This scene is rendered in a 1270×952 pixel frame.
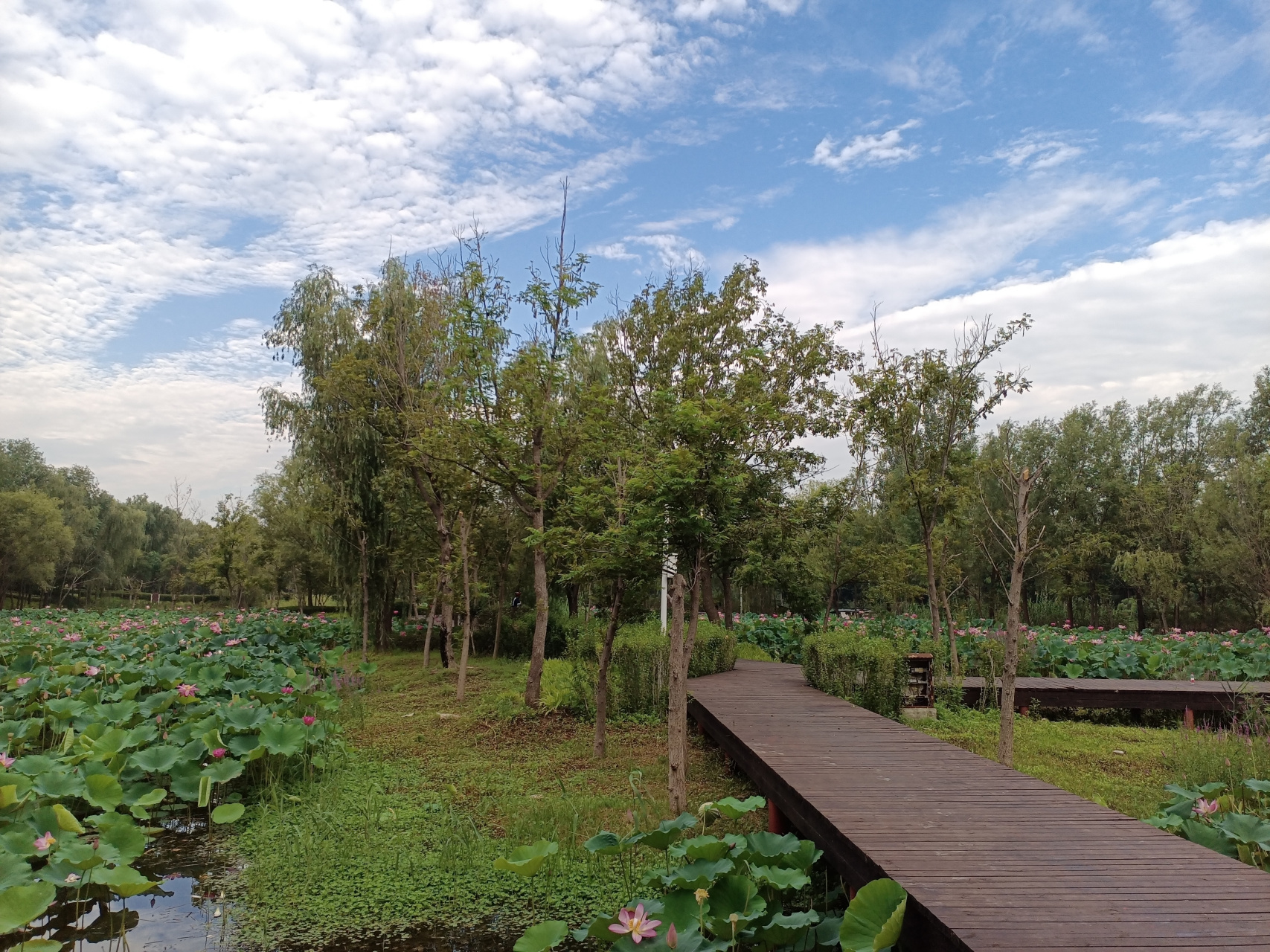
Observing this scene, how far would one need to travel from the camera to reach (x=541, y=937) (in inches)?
119

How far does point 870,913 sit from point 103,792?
14.7 feet

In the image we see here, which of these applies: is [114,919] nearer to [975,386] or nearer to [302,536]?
[975,386]

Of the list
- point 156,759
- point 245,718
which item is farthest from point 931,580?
point 156,759

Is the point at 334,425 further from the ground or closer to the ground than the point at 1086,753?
further from the ground

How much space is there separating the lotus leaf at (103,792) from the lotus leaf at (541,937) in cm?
318

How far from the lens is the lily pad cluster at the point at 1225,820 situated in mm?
3844

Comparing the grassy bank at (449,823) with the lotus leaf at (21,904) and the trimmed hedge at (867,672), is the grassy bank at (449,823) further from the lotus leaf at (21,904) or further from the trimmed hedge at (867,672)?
the trimmed hedge at (867,672)

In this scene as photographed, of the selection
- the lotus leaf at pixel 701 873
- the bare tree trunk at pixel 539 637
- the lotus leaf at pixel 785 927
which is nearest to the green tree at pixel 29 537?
the bare tree trunk at pixel 539 637

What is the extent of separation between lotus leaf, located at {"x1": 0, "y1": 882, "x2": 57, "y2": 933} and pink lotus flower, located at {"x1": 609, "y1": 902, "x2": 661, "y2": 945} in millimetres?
2309

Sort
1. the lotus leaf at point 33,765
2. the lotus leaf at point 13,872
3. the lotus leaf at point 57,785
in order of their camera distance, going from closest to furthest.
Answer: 1. the lotus leaf at point 13,872
2. the lotus leaf at point 57,785
3. the lotus leaf at point 33,765

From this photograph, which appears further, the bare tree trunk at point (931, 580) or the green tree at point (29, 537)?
the green tree at point (29, 537)

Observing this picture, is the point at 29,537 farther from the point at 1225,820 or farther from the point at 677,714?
the point at 1225,820

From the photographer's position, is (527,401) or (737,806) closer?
(737,806)

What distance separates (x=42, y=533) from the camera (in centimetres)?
3116
